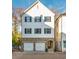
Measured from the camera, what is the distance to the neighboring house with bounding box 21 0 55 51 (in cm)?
365

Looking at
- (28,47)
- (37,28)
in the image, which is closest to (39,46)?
(28,47)

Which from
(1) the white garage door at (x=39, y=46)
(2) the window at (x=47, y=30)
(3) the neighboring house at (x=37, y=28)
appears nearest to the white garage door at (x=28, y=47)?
(3) the neighboring house at (x=37, y=28)

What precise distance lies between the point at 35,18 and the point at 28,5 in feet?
1.96

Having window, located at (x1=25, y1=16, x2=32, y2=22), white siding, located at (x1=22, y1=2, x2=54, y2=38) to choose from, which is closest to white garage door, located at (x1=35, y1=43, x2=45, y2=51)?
white siding, located at (x1=22, y1=2, x2=54, y2=38)

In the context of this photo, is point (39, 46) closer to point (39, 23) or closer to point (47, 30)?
point (47, 30)

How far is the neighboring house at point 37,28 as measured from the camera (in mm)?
3654

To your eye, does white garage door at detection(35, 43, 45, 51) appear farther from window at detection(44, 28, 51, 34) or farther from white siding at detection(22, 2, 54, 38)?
window at detection(44, 28, 51, 34)

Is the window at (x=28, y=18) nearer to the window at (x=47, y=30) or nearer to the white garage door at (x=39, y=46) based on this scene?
the window at (x=47, y=30)

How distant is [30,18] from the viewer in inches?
178

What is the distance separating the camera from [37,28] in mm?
4098

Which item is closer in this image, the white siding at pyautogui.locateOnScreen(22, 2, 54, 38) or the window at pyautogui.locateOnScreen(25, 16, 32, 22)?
the white siding at pyautogui.locateOnScreen(22, 2, 54, 38)

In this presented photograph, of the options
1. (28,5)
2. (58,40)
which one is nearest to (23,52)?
(58,40)

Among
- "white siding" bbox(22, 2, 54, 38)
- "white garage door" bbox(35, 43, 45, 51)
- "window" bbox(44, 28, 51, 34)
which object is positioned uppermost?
"white siding" bbox(22, 2, 54, 38)
